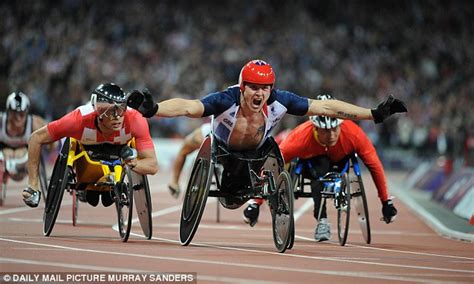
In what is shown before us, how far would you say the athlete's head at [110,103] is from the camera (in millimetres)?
11945

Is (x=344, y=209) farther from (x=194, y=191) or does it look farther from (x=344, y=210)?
(x=194, y=191)

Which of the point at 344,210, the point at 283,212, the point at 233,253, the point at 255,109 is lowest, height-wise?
the point at 233,253

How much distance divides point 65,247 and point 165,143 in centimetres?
2447

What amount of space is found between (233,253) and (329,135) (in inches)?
117

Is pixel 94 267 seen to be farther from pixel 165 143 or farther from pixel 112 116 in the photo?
pixel 165 143

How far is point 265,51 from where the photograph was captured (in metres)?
38.6

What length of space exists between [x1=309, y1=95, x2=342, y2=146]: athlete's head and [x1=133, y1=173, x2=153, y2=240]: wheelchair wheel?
233cm

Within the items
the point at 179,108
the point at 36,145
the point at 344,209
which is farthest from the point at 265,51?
the point at 179,108

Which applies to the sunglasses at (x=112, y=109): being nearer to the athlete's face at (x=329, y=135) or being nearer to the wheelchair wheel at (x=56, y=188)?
the wheelchair wheel at (x=56, y=188)

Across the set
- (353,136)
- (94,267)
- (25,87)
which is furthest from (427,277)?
(25,87)

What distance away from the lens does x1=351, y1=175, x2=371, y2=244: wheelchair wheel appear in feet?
42.5

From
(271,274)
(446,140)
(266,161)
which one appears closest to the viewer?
(271,274)

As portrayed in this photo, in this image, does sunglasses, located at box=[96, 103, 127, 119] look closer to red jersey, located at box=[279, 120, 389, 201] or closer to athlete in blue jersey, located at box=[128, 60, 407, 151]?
athlete in blue jersey, located at box=[128, 60, 407, 151]

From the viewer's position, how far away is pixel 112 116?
1204 centimetres
